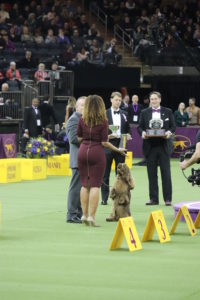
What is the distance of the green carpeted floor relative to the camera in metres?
9.20

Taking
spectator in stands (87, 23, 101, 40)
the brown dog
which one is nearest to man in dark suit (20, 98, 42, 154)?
spectator in stands (87, 23, 101, 40)

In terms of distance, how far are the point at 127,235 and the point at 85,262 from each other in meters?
0.83

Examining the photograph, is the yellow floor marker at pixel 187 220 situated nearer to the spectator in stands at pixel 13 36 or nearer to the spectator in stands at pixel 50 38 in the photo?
the spectator in stands at pixel 13 36

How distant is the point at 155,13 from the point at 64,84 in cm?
999

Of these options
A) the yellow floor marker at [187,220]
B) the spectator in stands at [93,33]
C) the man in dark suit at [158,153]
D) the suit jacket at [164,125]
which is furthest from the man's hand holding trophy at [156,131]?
the spectator in stands at [93,33]

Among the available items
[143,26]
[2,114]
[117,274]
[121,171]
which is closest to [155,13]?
[143,26]

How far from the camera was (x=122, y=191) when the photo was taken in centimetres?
1432

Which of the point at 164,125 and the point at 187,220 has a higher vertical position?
the point at 164,125

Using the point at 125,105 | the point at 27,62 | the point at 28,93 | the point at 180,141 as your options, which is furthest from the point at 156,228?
the point at 27,62

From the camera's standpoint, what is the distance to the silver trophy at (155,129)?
17297mm

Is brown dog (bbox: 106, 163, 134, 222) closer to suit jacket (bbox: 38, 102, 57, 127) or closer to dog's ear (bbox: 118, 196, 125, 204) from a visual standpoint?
dog's ear (bbox: 118, 196, 125, 204)

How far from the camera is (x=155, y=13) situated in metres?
42.4

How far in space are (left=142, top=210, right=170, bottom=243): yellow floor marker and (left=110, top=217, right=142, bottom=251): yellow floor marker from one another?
557 mm

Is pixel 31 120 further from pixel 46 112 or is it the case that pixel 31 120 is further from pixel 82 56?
pixel 82 56
